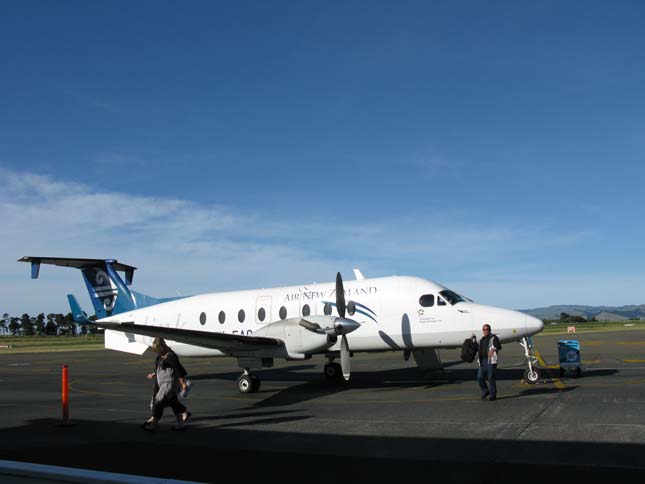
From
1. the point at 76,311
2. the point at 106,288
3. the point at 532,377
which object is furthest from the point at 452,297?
the point at 76,311

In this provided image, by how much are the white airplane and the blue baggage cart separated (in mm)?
1658

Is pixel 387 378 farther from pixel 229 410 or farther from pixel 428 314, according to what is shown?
pixel 229 410

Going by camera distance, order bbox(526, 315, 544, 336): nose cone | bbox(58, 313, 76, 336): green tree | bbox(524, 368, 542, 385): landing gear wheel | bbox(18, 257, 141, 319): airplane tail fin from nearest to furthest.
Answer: bbox(526, 315, 544, 336): nose cone < bbox(524, 368, 542, 385): landing gear wheel < bbox(18, 257, 141, 319): airplane tail fin < bbox(58, 313, 76, 336): green tree

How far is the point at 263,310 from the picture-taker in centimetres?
1805

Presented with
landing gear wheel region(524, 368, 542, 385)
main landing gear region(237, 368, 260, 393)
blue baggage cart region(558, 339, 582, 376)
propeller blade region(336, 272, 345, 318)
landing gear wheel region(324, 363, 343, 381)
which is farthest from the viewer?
landing gear wheel region(324, 363, 343, 381)

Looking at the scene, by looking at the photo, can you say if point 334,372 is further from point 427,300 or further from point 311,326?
point 427,300

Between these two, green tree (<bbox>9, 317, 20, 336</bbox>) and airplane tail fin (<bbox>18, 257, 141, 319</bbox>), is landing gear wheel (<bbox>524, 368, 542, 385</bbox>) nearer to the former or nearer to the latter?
airplane tail fin (<bbox>18, 257, 141, 319</bbox>)

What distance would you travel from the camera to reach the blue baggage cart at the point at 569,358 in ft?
54.3

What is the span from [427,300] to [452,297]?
0.74 m

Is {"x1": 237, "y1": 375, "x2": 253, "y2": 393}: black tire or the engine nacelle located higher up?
the engine nacelle

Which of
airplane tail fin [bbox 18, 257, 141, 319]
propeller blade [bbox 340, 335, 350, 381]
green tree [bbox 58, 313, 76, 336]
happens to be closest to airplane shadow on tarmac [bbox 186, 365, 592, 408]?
propeller blade [bbox 340, 335, 350, 381]

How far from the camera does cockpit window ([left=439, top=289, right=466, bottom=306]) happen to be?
15773 millimetres

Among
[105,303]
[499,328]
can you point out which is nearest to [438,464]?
[499,328]

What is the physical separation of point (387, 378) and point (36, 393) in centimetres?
1190
